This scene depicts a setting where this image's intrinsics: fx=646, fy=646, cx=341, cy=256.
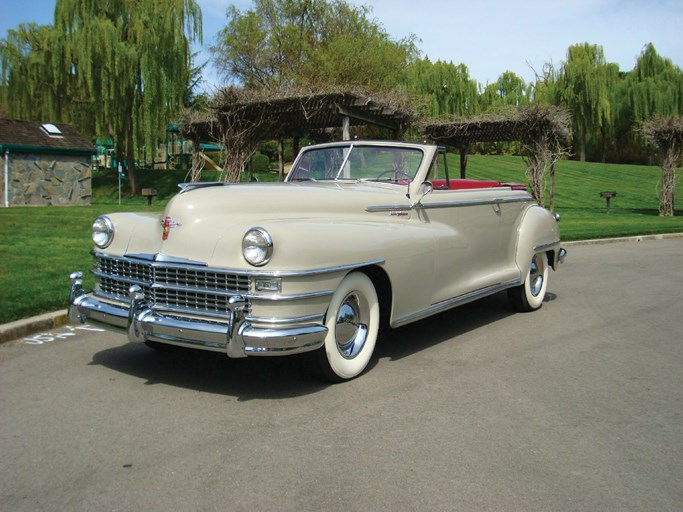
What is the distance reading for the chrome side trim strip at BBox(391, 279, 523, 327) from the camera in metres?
4.87

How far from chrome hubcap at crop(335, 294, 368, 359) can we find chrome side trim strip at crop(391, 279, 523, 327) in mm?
309

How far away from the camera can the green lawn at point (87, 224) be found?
7039mm

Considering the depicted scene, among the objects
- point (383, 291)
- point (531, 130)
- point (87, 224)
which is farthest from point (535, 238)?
point (531, 130)

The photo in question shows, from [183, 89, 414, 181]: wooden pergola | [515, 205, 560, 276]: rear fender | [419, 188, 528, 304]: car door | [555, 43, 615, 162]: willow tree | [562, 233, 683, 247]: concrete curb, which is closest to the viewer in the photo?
[419, 188, 528, 304]: car door

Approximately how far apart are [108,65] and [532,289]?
2345 cm

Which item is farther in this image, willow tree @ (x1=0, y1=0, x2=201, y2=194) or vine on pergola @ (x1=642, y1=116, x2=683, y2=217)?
willow tree @ (x1=0, y1=0, x2=201, y2=194)

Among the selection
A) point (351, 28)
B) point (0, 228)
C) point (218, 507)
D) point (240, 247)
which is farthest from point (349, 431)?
point (351, 28)

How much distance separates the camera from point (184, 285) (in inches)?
160

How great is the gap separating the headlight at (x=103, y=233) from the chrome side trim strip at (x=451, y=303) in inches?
84.8

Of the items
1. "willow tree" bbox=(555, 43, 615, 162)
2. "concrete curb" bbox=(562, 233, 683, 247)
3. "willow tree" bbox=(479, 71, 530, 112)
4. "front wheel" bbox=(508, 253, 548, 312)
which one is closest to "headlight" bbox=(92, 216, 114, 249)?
"front wheel" bbox=(508, 253, 548, 312)

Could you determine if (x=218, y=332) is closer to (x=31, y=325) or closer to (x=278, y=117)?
(x=31, y=325)

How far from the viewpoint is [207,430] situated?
353cm

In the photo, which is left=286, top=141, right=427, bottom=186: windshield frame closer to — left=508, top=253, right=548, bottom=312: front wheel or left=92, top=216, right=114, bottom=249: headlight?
left=92, top=216, right=114, bottom=249: headlight

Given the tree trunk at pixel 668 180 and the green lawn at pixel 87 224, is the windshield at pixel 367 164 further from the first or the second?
the tree trunk at pixel 668 180
